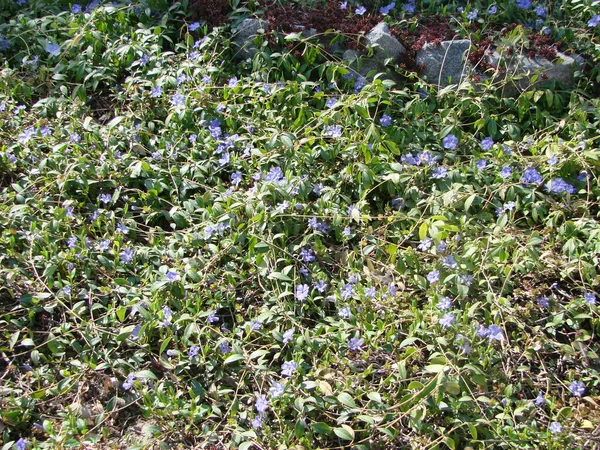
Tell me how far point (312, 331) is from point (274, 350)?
0.65 feet

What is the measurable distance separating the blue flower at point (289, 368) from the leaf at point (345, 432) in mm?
337

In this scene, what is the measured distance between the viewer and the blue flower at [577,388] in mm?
3084

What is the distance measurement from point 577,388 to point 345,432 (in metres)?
1.05

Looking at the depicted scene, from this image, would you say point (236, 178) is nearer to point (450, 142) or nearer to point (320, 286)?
point (320, 286)

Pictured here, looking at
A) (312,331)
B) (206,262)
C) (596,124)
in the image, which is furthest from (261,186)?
(596,124)

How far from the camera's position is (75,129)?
4.32 metres

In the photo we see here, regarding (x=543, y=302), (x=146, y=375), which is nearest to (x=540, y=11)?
(x=543, y=302)

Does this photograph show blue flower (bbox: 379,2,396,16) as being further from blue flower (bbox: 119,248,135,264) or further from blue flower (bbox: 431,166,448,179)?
blue flower (bbox: 119,248,135,264)

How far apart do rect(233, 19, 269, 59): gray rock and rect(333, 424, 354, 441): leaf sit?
270cm

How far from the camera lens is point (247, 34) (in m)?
4.75

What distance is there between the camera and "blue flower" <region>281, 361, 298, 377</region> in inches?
123

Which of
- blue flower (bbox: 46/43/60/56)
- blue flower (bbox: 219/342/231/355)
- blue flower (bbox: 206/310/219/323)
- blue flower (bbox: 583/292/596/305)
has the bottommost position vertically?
blue flower (bbox: 583/292/596/305)

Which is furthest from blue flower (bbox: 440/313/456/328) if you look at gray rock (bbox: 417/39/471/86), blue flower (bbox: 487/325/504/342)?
gray rock (bbox: 417/39/471/86)

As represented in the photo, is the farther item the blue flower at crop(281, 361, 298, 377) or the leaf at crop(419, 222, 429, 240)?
the leaf at crop(419, 222, 429, 240)
